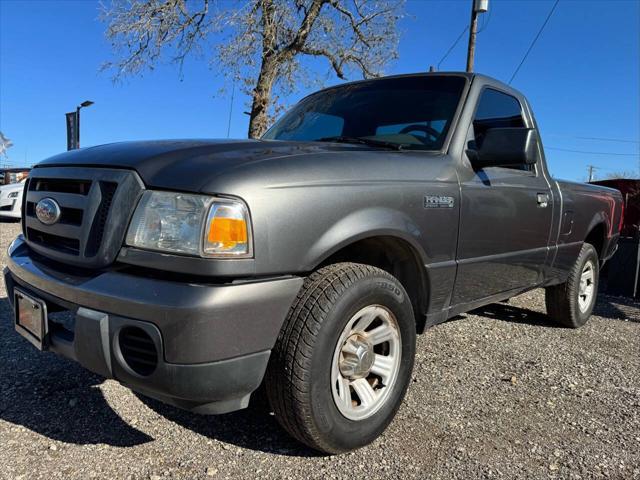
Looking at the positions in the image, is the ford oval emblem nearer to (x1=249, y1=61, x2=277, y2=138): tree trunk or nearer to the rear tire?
the rear tire

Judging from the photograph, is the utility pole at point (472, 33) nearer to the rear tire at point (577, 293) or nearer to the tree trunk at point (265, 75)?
the tree trunk at point (265, 75)

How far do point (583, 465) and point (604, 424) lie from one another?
0.54 m

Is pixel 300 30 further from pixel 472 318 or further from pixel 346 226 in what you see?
pixel 346 226

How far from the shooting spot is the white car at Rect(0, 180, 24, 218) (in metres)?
10.5

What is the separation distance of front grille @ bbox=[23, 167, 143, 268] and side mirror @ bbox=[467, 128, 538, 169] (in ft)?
6.12

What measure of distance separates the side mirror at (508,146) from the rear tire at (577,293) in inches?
83.1

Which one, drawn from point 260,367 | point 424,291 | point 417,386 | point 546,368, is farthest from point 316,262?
point 546,368

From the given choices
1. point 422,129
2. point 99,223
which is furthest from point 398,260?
point 99,223

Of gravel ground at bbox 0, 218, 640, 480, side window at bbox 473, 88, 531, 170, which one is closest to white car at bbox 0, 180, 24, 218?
gravel ground at bbox 0, 218, 640, 480

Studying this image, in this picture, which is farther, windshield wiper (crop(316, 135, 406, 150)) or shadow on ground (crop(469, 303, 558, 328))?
shadow on ground (crop(469, 303, 558, 328))

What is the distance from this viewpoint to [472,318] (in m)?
4.83

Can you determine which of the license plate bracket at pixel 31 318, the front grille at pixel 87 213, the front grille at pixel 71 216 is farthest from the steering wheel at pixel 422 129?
the license plate bracket at pixel 31 318

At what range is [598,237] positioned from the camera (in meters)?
5.05

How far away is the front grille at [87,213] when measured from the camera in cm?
186
